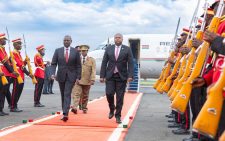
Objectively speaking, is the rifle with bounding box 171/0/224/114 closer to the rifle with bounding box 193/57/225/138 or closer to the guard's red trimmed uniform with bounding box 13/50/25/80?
the rifle with bounding box 193/57/225/138

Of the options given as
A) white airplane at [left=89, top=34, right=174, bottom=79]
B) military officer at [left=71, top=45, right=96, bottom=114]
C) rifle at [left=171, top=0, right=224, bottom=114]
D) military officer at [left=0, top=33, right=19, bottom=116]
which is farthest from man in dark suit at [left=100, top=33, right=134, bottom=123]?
white airplane at [left=89, top=34, right=174, bottom=79]

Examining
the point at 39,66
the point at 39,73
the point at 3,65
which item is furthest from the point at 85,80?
the point at 39,66

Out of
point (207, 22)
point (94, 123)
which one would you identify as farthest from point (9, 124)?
point (207, 22)

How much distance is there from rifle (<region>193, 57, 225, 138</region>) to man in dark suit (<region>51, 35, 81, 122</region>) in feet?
21.2

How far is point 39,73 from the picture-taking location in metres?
14.5

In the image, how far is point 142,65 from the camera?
2670cm

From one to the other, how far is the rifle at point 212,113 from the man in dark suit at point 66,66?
255 inches

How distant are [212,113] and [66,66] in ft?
22.3

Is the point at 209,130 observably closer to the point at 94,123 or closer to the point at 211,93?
the point at 211,93

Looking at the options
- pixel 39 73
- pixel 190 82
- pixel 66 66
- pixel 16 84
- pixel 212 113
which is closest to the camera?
pixel 212 113

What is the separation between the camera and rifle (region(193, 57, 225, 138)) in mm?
3719

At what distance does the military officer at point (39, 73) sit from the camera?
14258mm

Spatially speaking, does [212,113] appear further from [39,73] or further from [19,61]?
[39,73]

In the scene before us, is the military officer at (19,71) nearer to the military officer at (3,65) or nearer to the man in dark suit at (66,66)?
the military officer at (3,65)
